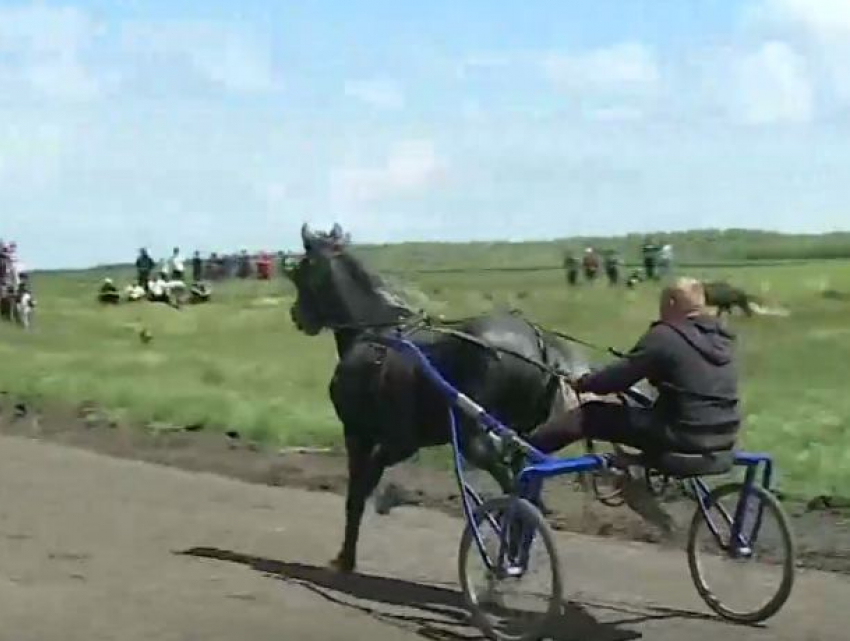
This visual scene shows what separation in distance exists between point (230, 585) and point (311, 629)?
58.3 inches

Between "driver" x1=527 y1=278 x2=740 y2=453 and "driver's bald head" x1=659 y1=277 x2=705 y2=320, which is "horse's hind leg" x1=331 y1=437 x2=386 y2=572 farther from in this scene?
"driver's bald head" x1=659 y1=277 x2=705 y2=320

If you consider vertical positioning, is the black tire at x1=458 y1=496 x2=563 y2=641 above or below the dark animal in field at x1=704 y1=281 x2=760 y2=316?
below

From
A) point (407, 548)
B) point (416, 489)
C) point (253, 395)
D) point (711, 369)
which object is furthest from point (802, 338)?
point (711, 369)

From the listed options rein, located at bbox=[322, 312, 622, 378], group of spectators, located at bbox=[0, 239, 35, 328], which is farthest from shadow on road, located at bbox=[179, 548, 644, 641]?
group of spectators, located at bbox=[0, 239, 35, 328]

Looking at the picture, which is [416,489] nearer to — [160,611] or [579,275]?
[160,611]

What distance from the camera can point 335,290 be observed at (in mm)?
12039

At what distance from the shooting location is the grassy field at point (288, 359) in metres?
18.5

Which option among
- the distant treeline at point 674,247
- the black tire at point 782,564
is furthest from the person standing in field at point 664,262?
the black tire at point 782,564

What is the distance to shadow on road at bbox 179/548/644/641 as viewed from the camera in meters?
9.45

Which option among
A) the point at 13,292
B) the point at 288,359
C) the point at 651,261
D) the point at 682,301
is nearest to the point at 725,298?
the point at 682,301

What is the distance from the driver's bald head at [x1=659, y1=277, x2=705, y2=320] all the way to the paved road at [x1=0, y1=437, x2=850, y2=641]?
5.68ft

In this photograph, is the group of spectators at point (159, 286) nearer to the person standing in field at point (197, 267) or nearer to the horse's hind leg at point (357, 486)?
the person standing in field at point (197, 267)

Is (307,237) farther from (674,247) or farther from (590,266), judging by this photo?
(674,247)

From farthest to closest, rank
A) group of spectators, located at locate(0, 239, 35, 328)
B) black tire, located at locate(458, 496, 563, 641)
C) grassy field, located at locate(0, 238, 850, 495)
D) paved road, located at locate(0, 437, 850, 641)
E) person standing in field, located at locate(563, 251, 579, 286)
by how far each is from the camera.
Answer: person standing in field, located at locate(563, 251, 579, 286), group of spectators, located at locate(0, 239, 35, 328), grassy field, located at locate(0, 238, 850, 495), paved road, located at locate(0, 437, 850, 641), black tire, located at locate(458, 496, 563, 641)
